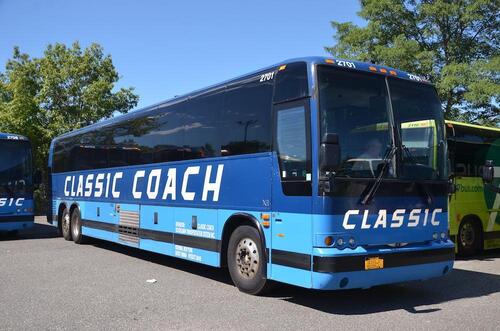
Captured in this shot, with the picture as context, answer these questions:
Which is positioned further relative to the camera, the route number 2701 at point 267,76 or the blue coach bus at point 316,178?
the route number 2701 at point 267,76

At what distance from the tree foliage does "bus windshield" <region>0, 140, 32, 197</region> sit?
11812mm

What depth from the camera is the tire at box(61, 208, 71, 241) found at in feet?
52.1

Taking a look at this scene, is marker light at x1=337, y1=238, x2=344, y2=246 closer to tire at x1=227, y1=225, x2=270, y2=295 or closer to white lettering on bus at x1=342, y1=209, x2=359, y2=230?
white lettering on bus at x1=342, y1=209, x2=359, y2=230

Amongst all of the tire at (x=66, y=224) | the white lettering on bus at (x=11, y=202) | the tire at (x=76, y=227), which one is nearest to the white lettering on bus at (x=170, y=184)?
the tire at (x=76, y=227)

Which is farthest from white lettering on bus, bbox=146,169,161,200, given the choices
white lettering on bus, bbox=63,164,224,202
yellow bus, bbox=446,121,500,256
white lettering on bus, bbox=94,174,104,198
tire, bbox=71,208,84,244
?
yellow bus, bbox=446,121,500,256

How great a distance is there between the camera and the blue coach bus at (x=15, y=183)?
15.8 m

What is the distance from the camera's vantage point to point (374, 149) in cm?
699

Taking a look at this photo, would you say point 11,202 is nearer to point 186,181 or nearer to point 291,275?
point 186,181

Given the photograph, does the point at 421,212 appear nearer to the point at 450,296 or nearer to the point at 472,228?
the point at 450,296

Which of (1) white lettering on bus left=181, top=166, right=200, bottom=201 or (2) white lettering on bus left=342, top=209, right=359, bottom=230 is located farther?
(1) white lettering on bus left=181, top=166, right=200, bottom=201

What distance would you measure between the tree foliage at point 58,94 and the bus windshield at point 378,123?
2390 centimetres

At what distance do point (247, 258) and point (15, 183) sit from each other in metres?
10.9

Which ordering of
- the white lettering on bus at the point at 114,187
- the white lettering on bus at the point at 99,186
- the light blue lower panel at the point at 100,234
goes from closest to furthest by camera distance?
the white lettering on bus at the point at 114,187
the light blue lower panel at the point at 100,234
the white lettering on bus at the point at 99,186

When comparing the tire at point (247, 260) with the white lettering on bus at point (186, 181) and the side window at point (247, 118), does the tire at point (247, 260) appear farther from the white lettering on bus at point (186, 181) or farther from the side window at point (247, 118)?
the white lettering on bus at point (186, 181)
